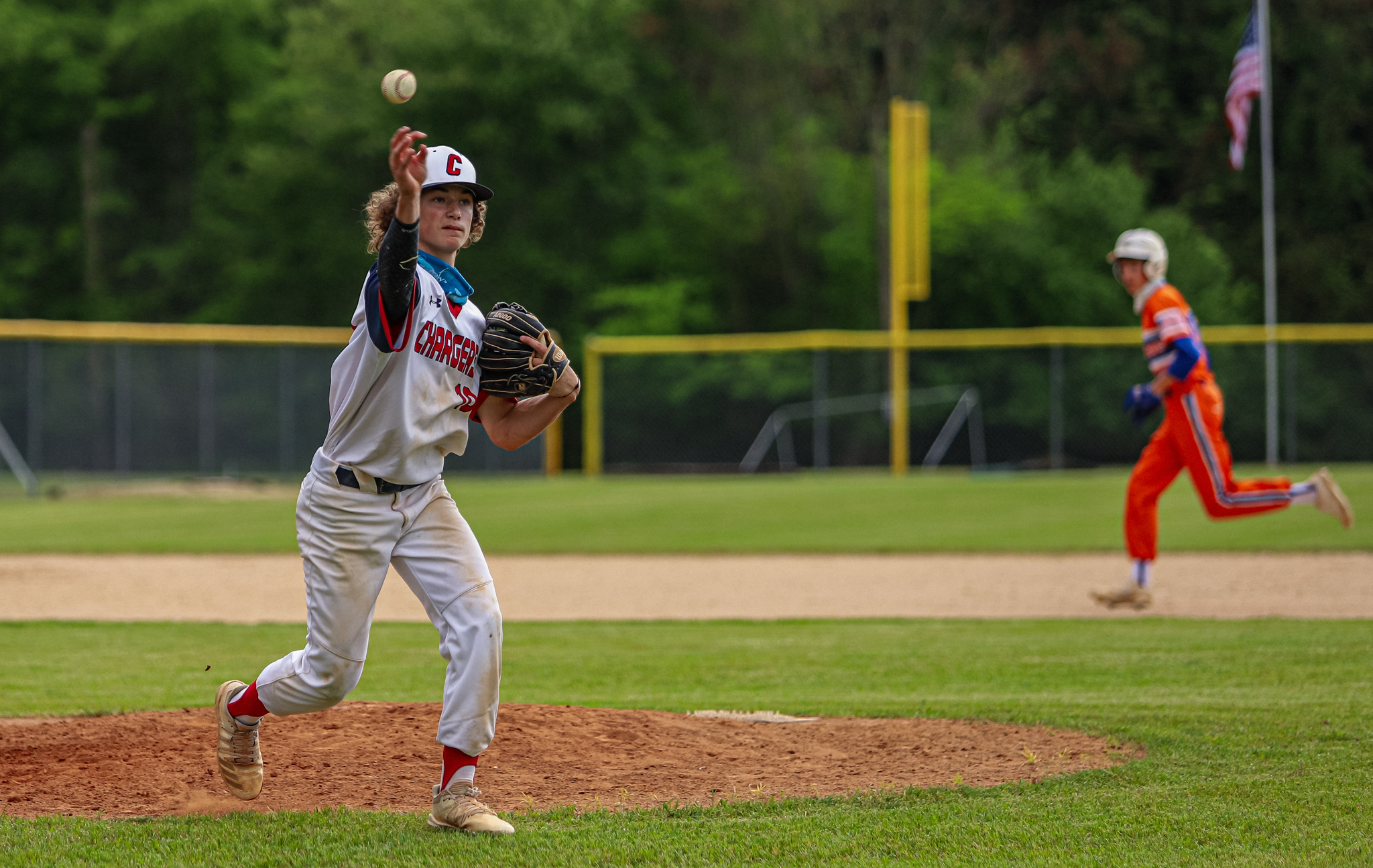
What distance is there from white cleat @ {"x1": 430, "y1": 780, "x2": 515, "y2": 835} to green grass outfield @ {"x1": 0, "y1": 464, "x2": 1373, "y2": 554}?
32.0 feet

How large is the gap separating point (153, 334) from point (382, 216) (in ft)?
66.0

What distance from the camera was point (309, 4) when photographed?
129ft

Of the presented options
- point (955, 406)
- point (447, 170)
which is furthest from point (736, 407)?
point (447, 170)

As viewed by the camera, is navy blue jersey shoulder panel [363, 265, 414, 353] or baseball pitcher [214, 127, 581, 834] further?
baseball pitcher [214, 127, 581, 834]

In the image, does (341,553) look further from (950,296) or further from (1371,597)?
(950,296)

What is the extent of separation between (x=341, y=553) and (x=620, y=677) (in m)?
3.29

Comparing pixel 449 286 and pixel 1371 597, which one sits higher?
pixel 449 286

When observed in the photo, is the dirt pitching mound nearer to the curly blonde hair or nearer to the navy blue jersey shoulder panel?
the navy blue jersey shoulder panel

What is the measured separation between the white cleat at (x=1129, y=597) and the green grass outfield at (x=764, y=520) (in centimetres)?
378

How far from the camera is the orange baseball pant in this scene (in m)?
8.82

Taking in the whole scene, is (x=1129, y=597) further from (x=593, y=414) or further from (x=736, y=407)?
(x=593, y=414)

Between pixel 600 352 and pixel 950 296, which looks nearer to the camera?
pixel 600 352

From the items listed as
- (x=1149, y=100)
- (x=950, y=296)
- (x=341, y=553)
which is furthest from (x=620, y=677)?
(x=1149, y=100)

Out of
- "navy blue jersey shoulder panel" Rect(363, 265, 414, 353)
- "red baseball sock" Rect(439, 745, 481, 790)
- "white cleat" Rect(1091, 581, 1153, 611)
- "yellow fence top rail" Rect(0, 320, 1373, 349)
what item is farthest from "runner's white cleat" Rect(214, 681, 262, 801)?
"yellow fence top rail" Rect(0, 320, 1373, 349)
